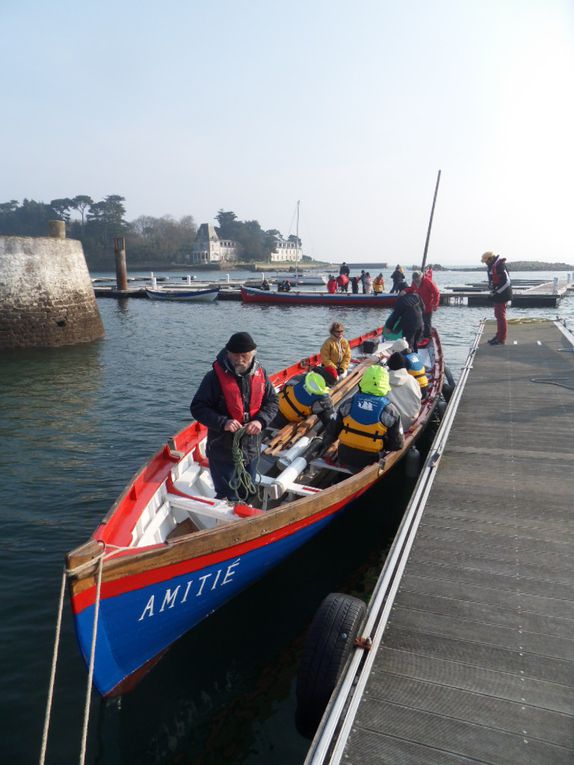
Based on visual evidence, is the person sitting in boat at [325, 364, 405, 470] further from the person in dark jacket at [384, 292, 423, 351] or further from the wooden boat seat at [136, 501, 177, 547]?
the person in dark jacket at [384, 292, 423, 351]

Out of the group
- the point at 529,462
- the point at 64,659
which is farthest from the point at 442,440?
the point at 64,659

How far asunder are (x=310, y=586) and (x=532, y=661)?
3.13 m

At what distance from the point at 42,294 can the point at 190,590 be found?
20.6m

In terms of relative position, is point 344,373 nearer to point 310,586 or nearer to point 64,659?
point 310,586

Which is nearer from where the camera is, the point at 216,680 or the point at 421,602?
the point at 421,602

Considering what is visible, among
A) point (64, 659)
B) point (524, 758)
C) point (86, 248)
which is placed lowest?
point (64, 659)

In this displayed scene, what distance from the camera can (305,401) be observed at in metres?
8.76

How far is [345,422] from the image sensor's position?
24.1ft

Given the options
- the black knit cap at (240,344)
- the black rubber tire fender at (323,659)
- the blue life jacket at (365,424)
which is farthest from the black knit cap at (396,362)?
the black rubber tire fender at (323,659)

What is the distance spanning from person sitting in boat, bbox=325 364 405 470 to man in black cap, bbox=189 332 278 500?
1656 mm

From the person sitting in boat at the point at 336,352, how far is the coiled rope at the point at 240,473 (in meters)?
4.77

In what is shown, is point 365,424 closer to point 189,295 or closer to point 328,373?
point 328,373

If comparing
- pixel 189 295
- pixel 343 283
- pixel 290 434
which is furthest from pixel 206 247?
pixel 290 434

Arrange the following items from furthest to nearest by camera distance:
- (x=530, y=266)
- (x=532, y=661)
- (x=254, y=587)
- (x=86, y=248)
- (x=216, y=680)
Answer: (x=530, y=266)
(x=86, y=248)
(x=254, y=587)
(x=216, y=680)
(x=532, y=661)
